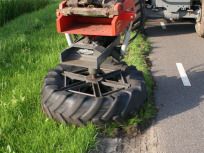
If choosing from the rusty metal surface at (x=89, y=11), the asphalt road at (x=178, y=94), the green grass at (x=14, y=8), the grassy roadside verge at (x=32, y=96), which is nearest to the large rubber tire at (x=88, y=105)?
the grassy roadside verge at (x=32, y=96)

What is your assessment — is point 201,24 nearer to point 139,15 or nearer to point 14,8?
point 139,15

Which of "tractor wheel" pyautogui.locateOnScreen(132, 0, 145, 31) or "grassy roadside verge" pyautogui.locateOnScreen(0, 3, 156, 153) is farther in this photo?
"tractor wheel" pyautogui.locateOnScreen(132, 0, 145, 31)

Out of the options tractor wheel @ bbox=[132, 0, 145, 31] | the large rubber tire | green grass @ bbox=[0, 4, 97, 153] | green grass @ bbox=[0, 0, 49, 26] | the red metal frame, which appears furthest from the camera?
green grass @ bbox=[0, 0, 49, 26]

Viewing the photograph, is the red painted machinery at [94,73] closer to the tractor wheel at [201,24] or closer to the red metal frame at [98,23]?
the red metal frame at [98,23]

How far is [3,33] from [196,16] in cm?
465

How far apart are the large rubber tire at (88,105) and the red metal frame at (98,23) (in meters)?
0.69

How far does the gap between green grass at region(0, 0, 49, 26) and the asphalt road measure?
4.65m

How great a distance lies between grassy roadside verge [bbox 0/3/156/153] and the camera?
4332 millimetres

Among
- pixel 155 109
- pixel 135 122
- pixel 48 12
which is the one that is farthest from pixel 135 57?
pixel 48 12

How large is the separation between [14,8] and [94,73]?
346 inches

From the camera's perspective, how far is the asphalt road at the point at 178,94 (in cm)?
471

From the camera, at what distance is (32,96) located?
5570 mm

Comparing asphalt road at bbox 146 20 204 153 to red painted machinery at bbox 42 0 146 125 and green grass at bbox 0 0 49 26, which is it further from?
green grass at bbox 0 0 49 26

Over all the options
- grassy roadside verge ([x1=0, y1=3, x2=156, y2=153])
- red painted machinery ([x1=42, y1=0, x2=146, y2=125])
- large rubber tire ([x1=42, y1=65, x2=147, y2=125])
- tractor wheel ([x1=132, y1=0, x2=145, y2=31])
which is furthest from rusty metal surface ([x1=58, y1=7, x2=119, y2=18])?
tractor wheel ([x1=132, y1=0, x2=145, y2=31])
